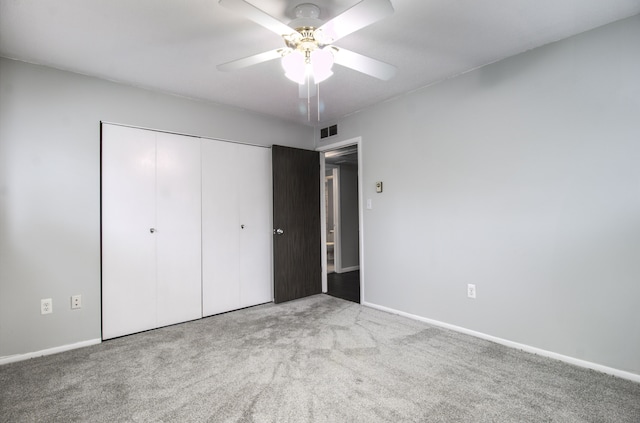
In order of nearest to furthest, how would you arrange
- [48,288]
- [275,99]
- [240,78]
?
[48,288], [240,78], [275,99]

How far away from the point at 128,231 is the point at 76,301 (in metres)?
0.71

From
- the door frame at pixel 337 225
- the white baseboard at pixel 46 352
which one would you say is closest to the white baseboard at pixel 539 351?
the door frame at pixel 337 225

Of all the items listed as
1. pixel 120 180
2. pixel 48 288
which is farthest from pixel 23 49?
pixel 48 288

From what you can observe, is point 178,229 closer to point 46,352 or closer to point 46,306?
point 46,306

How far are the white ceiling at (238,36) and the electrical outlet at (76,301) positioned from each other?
1970 mm

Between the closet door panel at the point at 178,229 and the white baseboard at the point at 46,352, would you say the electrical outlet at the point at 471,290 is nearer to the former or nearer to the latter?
the closet door panel at the point at 178,229

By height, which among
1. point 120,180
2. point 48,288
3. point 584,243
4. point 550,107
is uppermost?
point 550,107

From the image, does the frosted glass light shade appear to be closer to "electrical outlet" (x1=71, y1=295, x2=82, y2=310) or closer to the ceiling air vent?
the ceiling air vent

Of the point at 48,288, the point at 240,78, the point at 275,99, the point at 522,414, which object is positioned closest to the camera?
the point at 522,414

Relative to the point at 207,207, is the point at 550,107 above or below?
above

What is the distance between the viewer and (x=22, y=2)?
1763mm

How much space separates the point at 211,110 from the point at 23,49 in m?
1.53

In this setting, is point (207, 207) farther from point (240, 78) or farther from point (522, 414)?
point (522, 414)

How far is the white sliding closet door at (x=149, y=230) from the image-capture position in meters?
2.79
